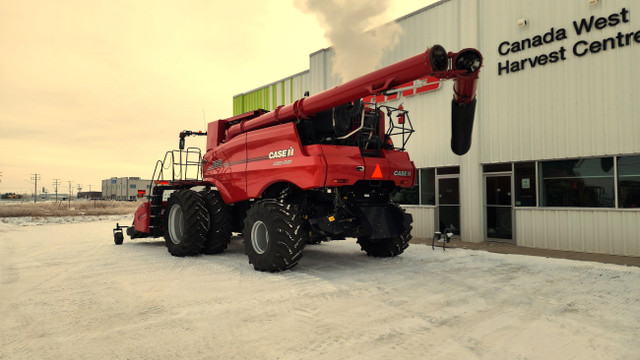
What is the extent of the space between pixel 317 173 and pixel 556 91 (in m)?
7.24

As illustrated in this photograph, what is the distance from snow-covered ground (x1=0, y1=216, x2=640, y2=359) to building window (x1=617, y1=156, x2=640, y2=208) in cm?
230

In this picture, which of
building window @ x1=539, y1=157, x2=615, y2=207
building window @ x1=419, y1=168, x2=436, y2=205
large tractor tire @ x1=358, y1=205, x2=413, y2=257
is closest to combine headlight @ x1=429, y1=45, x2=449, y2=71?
large tractor tire @ x1=358, y1=205, x2=413, y2=257

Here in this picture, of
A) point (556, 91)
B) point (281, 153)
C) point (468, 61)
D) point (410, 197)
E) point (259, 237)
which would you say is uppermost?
point (556, 91)

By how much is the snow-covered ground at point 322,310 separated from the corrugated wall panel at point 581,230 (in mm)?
1899

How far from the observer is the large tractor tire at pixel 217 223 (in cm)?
849

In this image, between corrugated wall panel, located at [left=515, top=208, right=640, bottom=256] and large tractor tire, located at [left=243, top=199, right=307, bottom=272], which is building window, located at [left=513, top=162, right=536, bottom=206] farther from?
large tractor tire, located at [left=243, top=199, right=307, bottom=272]

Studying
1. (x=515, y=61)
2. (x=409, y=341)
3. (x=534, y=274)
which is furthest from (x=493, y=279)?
(x=515, y=61)

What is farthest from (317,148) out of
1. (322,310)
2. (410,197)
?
(410,197)

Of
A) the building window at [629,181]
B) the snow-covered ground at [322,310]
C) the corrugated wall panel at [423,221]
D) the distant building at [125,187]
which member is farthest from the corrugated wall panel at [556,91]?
the distant building at [125,187]

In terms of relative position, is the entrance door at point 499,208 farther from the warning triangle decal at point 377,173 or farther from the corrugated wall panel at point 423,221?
the warning triangle decal at point 377,173

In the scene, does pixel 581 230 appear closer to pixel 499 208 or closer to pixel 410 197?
pixel 499 208

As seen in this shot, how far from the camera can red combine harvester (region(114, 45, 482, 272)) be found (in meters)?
5.75

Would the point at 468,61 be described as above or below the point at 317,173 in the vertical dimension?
above

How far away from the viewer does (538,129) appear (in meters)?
9.99
